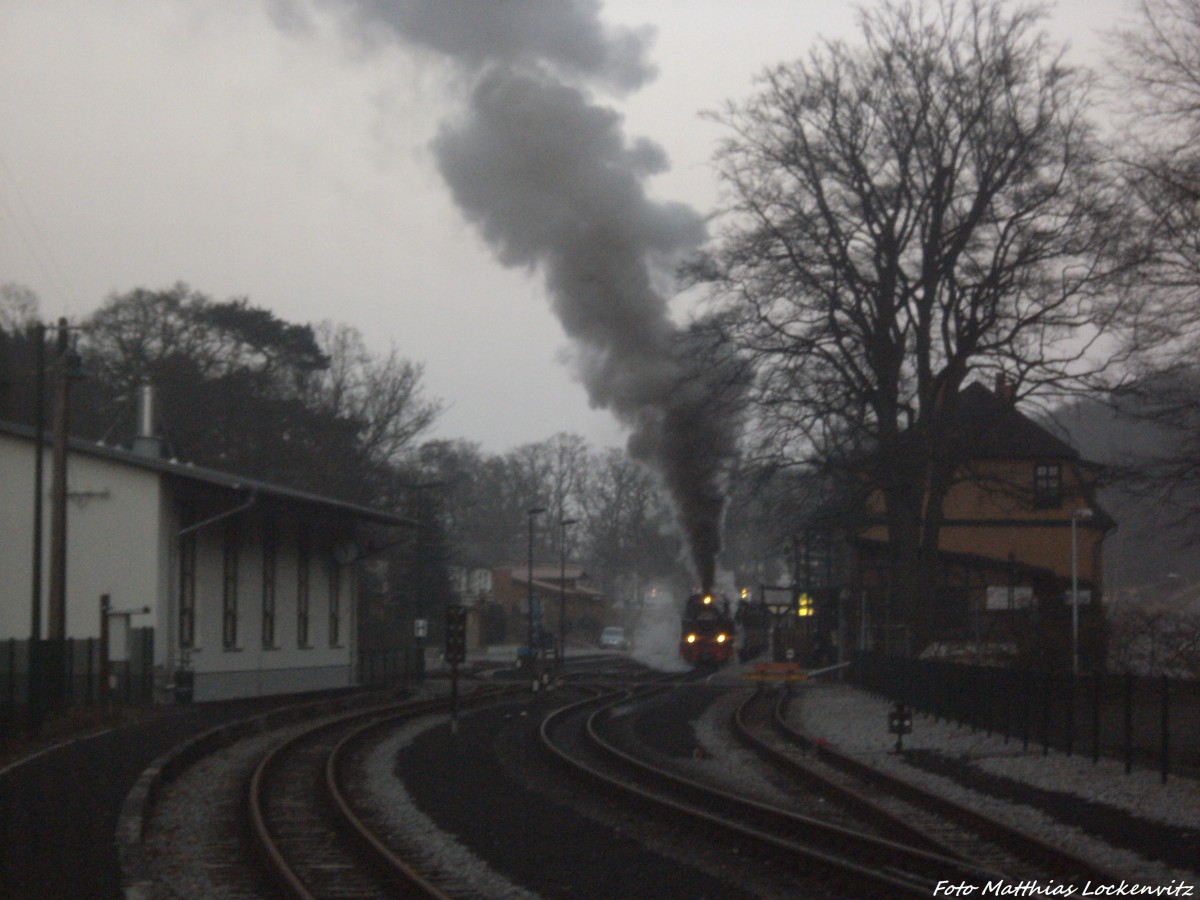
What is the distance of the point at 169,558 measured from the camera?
104 ft

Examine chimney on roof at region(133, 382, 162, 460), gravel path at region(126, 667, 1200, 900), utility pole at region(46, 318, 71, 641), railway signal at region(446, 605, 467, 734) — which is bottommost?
gravel path at region(126, 667, 1200, 900)

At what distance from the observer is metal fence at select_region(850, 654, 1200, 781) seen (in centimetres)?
1802

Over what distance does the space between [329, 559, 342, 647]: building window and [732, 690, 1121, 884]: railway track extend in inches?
869

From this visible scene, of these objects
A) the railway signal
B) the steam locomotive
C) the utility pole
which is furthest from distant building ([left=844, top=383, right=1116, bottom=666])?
the utility pole

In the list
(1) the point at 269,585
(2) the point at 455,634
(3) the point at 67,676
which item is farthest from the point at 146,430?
(2) the point at 455,634

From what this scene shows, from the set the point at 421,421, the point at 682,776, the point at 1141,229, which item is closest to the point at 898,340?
the point at 1141,229

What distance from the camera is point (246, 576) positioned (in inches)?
1406

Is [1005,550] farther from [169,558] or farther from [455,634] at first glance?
[455,634]

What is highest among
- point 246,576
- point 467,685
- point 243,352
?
point 243,352

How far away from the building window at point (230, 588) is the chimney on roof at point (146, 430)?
3673 millimetres

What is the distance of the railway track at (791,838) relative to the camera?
9.89 m

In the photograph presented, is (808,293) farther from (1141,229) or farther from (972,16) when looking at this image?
(1141,229)

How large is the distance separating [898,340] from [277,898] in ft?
93.0

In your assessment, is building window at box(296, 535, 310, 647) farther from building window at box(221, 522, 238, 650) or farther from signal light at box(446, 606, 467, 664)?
signal light at box(446, 606, 467, 664)
